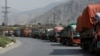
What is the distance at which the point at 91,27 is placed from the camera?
25.1 metres

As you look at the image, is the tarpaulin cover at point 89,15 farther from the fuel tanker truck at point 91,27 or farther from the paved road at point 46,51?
the paved road at point 46,51

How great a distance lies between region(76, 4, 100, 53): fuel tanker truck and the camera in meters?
22.2

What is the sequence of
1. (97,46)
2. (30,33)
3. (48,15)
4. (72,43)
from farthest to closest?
1. (48,15)
2. (30,33)
3. (72,43)
4. (97,46)

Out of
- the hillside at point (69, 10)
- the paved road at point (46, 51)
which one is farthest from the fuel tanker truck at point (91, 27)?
the hillside at point (69, 10)

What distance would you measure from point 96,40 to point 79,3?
15605 cm

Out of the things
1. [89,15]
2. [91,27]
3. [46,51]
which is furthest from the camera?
[46,51]

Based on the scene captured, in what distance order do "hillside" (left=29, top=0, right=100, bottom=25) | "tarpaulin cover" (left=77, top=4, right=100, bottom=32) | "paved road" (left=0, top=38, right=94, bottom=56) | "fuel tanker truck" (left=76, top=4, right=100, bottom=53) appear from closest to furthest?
"fuel tanker truck" (left=76, top=4, right=100, bottom=53), "tarpaulin cover" (left=77, top=4, right=100, bottom=32), "paved road" (left=0, top=38, right=94, bottom=56), "hillside" (left=29, top=0, right=100, bottom=25)

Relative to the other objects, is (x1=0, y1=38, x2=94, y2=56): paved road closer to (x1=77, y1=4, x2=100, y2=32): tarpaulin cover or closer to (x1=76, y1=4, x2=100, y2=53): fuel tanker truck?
(x1=76, y1=4, x2=100, y2=53): fuel tanker truck

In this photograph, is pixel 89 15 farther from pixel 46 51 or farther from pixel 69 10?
pixel 69 10

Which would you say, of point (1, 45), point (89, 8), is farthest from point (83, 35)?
point (1, 45)

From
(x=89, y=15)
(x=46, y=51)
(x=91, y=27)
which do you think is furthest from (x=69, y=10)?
(x=91, y=27)

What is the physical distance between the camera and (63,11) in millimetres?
179750

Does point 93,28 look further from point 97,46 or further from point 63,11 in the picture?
point 63,11

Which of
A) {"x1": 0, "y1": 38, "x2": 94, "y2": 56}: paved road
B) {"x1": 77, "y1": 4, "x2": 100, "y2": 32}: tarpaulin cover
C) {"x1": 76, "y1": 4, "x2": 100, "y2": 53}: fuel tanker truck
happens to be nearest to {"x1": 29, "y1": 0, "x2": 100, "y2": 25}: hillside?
{"x1": 0, "y1": 38, "x2": 94, "y2": 56}: paved road
